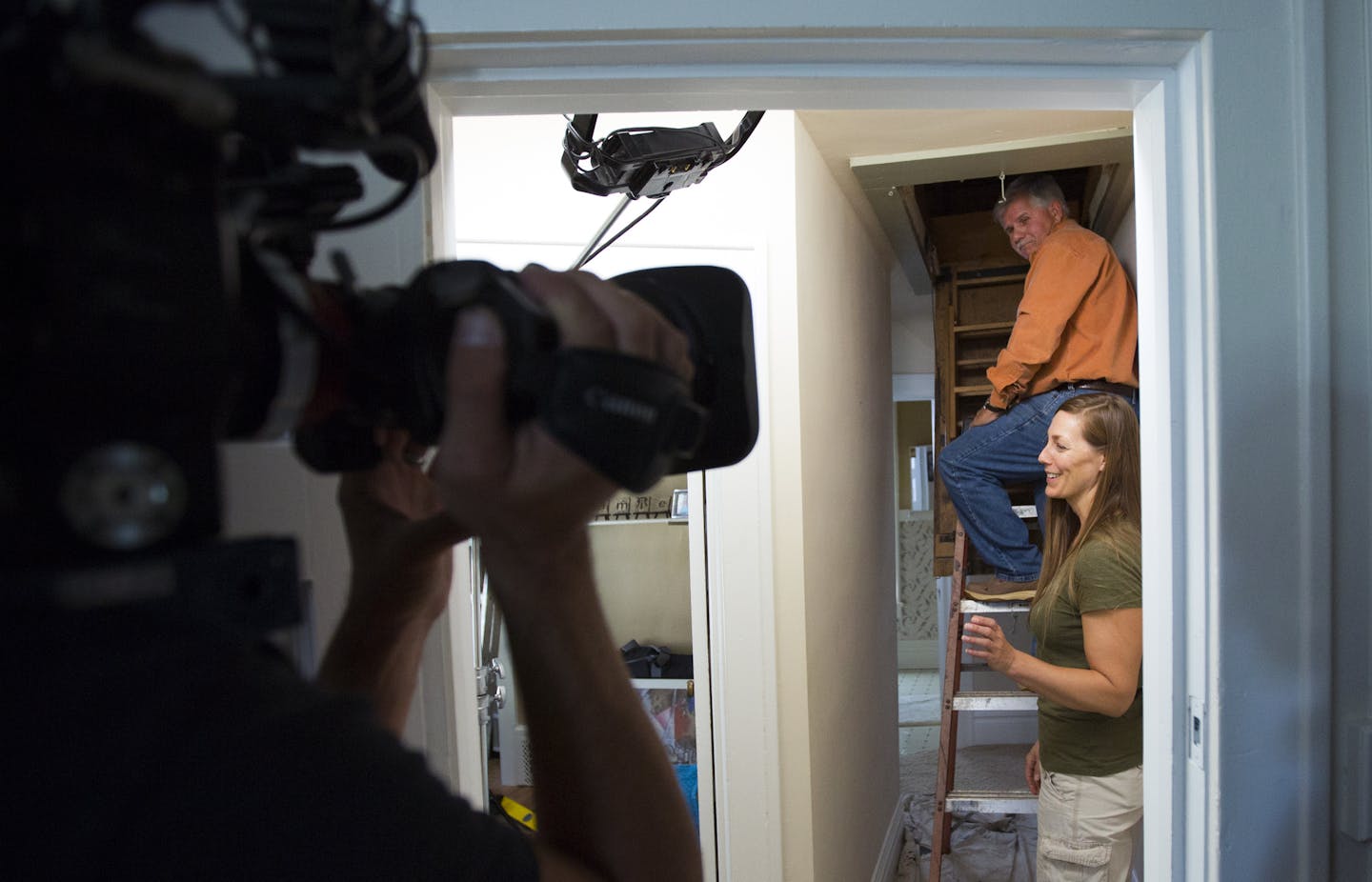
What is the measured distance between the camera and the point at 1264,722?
3.10 ft

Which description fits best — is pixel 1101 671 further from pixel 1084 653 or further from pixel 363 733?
pixel 363 733

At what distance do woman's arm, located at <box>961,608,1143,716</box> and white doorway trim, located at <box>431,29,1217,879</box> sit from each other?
0.77 m

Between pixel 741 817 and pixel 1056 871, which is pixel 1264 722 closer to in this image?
pixel 1056 871

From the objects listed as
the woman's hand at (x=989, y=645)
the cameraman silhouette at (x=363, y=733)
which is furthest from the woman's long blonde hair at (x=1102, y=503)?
the cameraman silhouette at (x=363, y=733)

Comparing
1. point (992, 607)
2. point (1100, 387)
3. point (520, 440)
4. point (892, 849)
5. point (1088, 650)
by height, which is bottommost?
point (892, 849)

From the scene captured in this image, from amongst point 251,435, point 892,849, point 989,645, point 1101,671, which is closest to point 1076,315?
point 989,645

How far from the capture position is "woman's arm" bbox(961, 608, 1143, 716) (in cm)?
177

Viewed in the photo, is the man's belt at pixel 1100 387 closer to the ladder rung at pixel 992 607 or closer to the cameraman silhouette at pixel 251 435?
the ladder rung at pixel 992 607

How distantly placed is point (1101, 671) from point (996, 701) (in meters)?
1.06

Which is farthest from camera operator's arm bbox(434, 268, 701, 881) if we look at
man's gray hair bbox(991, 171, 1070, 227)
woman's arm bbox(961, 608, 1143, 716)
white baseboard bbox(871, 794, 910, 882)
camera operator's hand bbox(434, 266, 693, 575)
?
white baseboard bbox(871, 794, 910, 882)

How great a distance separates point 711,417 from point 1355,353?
77 cm

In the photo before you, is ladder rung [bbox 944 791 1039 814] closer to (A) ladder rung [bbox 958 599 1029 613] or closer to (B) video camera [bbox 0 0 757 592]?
(A) ladder rung [bbox 958 599 1029 613]

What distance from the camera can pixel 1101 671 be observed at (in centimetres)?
179

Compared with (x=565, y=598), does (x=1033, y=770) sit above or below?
below
